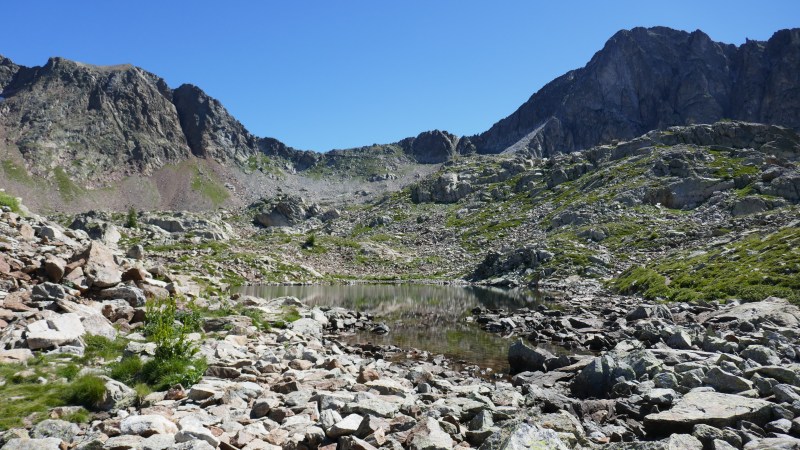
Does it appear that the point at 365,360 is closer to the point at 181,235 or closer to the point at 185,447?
the point at 185,447

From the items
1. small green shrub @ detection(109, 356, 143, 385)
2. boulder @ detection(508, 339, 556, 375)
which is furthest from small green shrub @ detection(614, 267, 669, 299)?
small green shrub @ detection(109, 356, 143, 385)

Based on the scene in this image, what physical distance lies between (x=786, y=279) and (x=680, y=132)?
447 ft

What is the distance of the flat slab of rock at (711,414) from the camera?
10.1m

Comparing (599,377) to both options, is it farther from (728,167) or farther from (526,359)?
(728,167)

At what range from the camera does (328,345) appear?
2295cm

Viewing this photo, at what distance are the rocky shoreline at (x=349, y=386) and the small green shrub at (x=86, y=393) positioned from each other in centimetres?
12

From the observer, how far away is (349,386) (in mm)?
12789

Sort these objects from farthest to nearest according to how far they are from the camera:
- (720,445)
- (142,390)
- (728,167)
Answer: (728,167) → (142,390) → (720,445)

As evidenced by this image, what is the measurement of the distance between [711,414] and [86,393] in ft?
46.3

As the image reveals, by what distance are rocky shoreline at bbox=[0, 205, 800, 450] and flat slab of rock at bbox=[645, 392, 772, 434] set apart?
0.11 ft

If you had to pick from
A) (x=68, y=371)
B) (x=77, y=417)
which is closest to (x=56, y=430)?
(x=77, y=417)

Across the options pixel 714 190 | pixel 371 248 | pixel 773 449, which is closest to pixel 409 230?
pixel 371 248

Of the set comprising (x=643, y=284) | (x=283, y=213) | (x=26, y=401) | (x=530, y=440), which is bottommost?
(x=643, y=284)

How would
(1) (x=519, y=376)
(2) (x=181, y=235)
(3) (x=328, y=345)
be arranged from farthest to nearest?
(2) (x=181, y=235), (3) (x=328, y=345), (1) (x=519, y=376)
